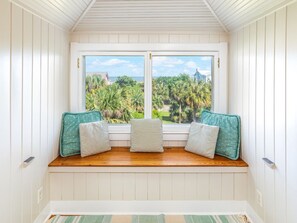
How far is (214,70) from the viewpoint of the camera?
2.91m

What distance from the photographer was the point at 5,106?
160 cm

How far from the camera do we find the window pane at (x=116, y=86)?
9.75 feet

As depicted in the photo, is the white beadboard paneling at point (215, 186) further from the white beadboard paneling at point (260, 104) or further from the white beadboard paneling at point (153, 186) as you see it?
the white beadboard paneling at point (153, 186)

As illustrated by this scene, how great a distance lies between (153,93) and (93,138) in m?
0.90

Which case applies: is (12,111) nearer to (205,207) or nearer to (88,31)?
(88,31)

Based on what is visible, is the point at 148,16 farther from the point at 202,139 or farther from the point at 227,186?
the point at 227,186

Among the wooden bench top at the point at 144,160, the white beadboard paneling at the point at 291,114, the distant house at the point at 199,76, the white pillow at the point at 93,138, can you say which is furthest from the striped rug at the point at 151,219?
the distant house at the point at 199,76

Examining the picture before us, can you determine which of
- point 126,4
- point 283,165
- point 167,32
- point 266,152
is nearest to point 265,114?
point 266,152

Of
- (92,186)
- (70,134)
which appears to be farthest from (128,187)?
(70,134)

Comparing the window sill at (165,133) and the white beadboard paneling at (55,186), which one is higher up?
the window sill at (165,133)

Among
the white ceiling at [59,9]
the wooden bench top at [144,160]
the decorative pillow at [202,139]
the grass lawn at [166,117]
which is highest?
the white ceiling at [59,9]

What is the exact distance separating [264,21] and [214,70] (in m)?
0.94

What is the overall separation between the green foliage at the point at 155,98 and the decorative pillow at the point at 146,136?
24 centimetres

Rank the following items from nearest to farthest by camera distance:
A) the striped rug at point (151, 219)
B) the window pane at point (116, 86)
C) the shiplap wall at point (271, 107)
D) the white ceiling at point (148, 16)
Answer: the shiplap wall at point (271, 107) < the striped rug at point (151, 219) < the white ceiling at point (148, 16) < the window pane at point (116, 86)
